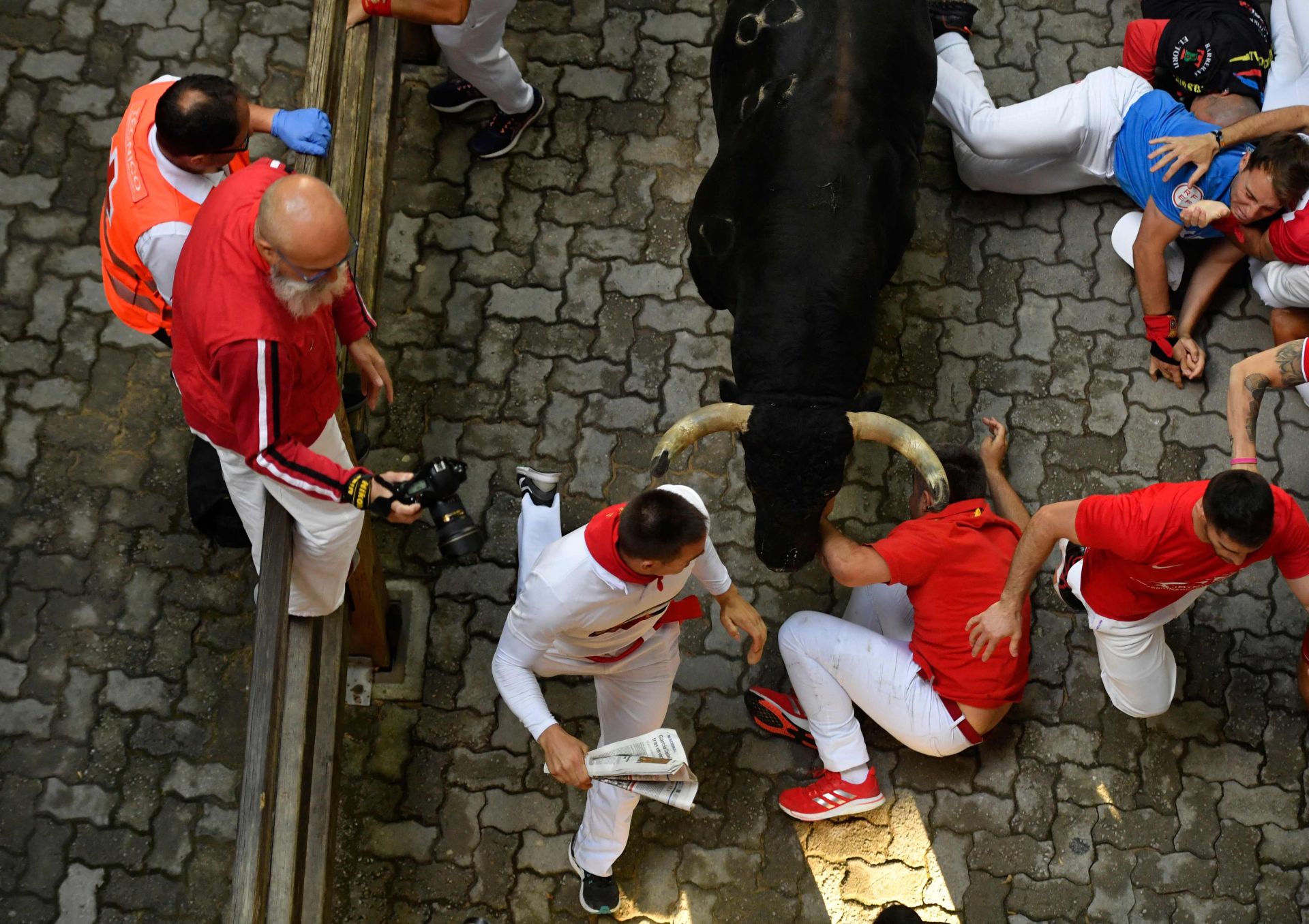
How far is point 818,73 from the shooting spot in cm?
506

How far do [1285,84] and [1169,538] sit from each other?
114 inches

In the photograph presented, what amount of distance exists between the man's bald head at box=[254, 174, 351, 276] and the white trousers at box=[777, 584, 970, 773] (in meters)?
2.62

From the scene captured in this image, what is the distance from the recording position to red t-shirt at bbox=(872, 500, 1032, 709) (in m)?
4.82

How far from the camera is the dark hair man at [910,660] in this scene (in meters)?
4.81

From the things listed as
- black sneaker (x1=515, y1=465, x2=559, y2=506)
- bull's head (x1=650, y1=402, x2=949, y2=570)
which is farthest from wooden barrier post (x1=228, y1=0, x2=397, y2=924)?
bull's head (x1=650, y1=402, x2=949, y2=570)

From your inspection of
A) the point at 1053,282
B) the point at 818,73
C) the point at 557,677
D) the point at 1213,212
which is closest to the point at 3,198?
the point at 557,677

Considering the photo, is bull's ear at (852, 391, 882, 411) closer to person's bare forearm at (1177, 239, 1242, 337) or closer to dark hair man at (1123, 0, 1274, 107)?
person's bare forearm at (1177, 239, 1242, 337)

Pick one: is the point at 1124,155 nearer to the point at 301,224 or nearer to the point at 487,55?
the point at 487,55

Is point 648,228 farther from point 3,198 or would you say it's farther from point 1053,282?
point 3,198

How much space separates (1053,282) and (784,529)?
8.01 ft

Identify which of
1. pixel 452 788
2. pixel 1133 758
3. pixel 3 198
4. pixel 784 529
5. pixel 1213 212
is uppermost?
pixel 1213 212

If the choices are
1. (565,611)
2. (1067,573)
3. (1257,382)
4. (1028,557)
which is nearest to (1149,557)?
(1028,557)

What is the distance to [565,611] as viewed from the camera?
388cm

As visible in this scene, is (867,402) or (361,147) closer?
(867,402)
